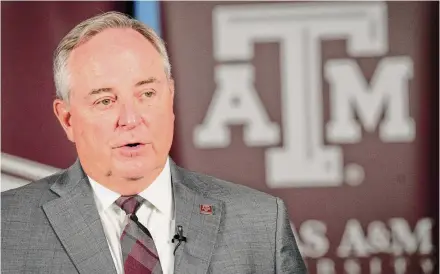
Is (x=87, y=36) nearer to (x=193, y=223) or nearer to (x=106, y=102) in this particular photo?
(x=106, y=102)

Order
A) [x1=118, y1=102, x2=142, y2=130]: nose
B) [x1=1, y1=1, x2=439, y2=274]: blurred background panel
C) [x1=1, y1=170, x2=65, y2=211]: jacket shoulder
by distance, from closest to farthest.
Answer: [x1=118, y1=102, x2=142, y2=130]: nose
[x1=1, y1=170, x2=65, y2=211]: jacket shoulder
[x1=1, y1=1, x2=439, y2=274]: blurred background panel

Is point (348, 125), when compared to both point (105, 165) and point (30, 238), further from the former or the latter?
point (30, 238)

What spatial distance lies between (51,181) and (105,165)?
0.18m

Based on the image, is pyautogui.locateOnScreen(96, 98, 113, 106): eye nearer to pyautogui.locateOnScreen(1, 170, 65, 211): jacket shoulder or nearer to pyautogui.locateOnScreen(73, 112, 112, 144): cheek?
pyautogui.locateOnScreen(73, 112, 112, 144): cheek

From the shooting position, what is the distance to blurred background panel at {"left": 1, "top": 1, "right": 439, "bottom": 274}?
2.20 meters

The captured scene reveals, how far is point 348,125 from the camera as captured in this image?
2.22 metres

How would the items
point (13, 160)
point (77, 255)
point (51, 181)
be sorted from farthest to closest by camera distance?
point (13, 160) → point (51, 181) → point (77, 255)

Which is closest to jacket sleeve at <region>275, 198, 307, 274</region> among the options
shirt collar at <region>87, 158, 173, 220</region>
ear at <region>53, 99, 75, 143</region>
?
shirt collar at <region>87, 158, 173, 220</region>

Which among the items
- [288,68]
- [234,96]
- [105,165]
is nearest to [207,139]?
[234,96]

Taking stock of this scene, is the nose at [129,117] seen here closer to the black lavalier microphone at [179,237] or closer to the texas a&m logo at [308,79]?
the black lavalier microphone at [179,237]

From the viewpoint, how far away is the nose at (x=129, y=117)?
142cm

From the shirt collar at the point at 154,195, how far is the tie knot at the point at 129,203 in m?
0.01

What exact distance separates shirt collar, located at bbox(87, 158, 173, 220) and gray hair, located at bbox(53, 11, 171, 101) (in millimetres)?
211

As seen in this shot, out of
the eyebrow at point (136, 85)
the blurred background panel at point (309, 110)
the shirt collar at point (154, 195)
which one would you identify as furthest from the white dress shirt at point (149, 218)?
the blurred background panel at point (309, 110)
